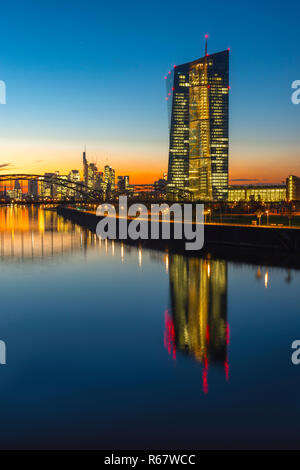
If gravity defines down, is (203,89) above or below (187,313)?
above

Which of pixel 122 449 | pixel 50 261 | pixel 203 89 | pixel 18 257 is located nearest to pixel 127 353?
pixel 122 449

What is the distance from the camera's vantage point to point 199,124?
17600 cm

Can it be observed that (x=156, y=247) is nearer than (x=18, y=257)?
No

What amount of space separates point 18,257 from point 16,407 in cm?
3408

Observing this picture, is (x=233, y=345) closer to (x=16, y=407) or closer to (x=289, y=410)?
(x=289, y=410)

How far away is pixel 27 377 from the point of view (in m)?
13.2

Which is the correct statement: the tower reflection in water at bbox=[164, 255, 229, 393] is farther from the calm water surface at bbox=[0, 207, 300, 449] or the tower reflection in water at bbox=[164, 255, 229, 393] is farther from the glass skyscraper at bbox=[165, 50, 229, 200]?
the glass skyscraper at bbox=[165, 50, 229, 200]

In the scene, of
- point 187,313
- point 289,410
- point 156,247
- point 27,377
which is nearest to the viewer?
point 289,410

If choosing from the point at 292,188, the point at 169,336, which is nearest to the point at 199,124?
the point at 292,188

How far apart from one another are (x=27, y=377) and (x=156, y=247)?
36.3 meters

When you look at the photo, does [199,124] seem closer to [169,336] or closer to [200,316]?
[200,316]

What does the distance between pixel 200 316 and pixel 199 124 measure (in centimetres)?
16355

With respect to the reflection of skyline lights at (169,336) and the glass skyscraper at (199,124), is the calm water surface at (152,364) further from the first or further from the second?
the glass skyscraper at (199,124)
